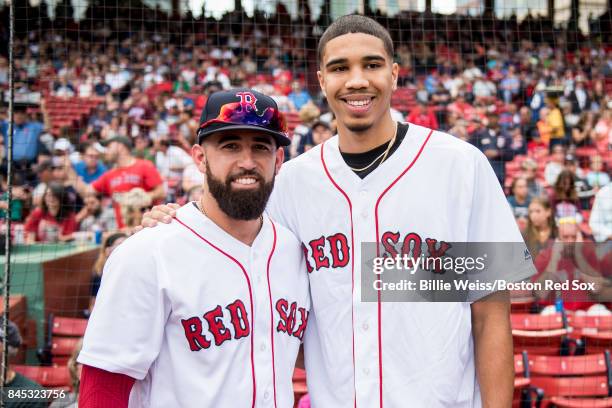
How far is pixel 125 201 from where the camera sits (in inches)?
223

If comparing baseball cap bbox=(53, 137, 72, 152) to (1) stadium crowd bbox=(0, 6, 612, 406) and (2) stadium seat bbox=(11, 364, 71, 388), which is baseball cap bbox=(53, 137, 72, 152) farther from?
(2) stadium seat bbox=(11, 364, 71, 388)

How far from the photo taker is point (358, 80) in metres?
1.85

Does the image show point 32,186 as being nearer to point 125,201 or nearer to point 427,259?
point 125,201

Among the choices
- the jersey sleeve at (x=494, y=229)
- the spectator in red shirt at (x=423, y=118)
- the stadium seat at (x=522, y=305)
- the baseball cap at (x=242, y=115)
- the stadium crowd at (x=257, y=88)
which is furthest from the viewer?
the spectator in red shirt at (x=423, y=118)

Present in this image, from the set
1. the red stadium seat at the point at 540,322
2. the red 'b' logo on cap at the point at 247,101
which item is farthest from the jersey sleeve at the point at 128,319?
the red stadium seat at the point at 540,322

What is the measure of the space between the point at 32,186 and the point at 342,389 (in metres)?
5.68

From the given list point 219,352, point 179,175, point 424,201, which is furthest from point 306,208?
point 179,175

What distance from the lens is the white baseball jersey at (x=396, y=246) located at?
1820 mm

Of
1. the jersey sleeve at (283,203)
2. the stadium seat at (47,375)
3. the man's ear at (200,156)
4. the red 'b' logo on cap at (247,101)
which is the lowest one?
the stadium seat at (47,375)

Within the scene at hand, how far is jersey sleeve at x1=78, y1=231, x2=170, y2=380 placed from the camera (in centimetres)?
162

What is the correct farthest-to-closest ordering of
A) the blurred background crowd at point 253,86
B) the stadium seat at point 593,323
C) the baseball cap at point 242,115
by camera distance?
1. the blurred background crowd at point 253,86
2. the stadium seat at point 593,323
3. the baseball cap at point 242,115

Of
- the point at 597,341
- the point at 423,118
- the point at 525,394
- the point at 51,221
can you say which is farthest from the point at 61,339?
the point at 423,118

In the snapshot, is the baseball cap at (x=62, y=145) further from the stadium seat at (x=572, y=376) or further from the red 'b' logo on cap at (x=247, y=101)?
the red 'b' logo on cap at (x=247, y=101)

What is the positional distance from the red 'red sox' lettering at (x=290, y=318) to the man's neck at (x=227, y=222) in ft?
0.64
